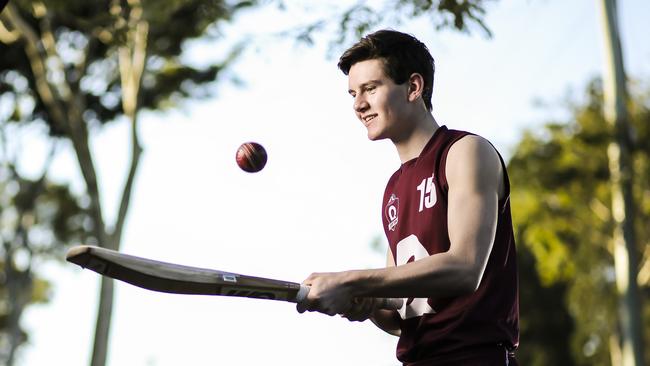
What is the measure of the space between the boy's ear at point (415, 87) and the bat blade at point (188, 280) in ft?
2.97

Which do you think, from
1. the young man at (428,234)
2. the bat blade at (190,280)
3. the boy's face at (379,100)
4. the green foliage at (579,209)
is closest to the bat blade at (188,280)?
the bat blade at (190,280)

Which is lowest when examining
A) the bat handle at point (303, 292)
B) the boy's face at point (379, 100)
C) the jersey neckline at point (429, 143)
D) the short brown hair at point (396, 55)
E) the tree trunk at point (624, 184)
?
the bat handle at point (303, 292)

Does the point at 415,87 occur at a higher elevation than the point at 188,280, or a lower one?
higher

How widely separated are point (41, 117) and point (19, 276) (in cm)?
697

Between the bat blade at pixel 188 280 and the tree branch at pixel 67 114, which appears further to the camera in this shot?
the tree branch at pixel 67 114

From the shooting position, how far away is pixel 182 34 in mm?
16719

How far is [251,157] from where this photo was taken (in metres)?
4.96

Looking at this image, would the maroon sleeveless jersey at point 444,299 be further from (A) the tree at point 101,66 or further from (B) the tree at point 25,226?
(B) the tree at point 25,226

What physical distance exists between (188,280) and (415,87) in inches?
43.3

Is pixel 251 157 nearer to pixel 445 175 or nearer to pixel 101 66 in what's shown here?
pixel 445 175

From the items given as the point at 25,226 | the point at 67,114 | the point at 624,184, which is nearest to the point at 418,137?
the point at 67,114

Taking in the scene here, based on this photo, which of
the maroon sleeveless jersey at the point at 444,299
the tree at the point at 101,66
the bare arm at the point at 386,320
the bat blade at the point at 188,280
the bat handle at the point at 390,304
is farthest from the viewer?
the tree at the point at 101,66

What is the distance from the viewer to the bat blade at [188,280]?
2979 mm

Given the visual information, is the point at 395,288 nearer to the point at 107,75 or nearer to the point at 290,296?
the point at 290,296
